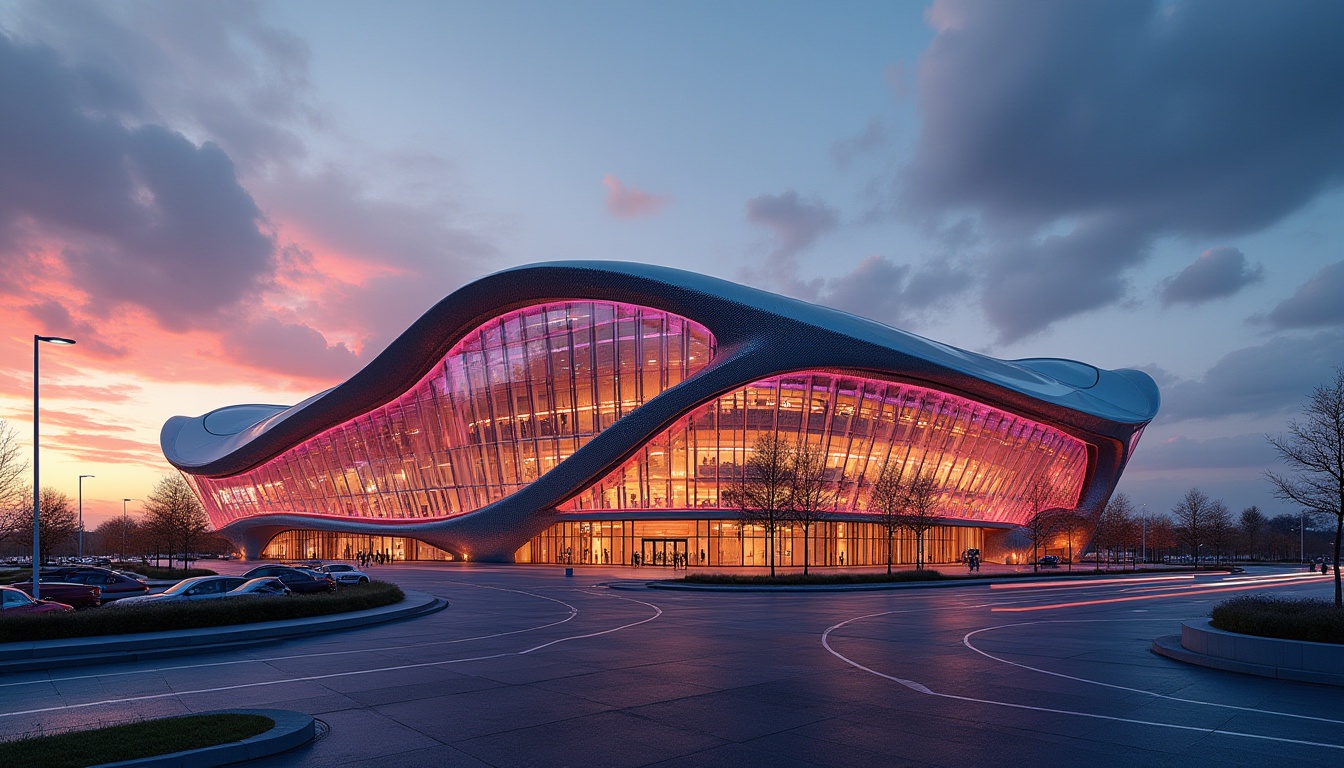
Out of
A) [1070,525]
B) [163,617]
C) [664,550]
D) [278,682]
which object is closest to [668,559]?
[664,550]

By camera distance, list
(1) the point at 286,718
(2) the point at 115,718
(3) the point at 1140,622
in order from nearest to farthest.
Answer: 1. (1) the point at 286,718
2. (2) the point at 115,718
3. (3) the point at 1140,622

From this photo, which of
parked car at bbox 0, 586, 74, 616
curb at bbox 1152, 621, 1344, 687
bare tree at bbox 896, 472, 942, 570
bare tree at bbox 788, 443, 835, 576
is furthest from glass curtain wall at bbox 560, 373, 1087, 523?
curb at bbox 1152, 621, 1344, 687

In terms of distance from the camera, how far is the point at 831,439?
200ft

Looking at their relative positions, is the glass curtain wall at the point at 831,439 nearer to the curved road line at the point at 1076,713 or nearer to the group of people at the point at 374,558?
the group of people at the point at 374,558

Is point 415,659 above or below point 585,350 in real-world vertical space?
below

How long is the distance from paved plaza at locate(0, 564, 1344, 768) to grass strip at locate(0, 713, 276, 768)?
0.86 metres

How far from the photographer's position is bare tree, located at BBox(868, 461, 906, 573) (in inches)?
2173

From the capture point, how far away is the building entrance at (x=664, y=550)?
6197 centimetres

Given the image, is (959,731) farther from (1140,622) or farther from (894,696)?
(1140,622)

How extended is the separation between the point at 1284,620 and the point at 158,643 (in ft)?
73.7

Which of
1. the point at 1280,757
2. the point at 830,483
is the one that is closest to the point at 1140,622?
the point at 1280,757

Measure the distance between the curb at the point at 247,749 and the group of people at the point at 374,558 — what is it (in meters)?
63.9

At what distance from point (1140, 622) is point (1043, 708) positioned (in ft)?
50.7

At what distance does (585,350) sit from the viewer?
62.2m
